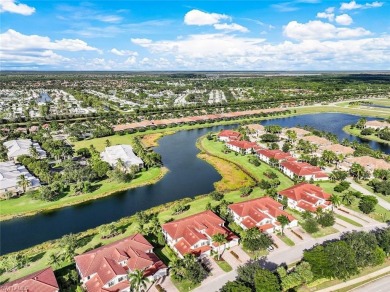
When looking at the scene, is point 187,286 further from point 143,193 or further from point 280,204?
point 143,193

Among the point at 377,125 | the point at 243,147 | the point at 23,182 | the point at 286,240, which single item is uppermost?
the point at 377,125

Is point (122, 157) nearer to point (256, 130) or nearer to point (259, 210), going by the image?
point (259, 210)

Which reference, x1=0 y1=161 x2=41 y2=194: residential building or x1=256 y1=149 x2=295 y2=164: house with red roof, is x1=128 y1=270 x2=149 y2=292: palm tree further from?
x1=256 y1=149 x2=295 y2=164: house with red roof

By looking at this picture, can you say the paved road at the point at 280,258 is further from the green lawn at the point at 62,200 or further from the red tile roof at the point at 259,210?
the green lawn at the point at 62,200

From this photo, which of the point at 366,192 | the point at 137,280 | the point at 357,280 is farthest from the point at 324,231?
the point at 137,280

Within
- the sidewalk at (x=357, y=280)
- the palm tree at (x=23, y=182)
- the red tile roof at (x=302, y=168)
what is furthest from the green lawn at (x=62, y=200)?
the sidewalk at (x=357, y=280)

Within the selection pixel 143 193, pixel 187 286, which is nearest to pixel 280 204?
pixel 187 286

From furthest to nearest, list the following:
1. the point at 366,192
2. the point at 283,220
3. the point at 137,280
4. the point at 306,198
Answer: the point at 366,192, the point at 306,198, the point at 283,220, the point at 137,280

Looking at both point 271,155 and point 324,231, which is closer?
point 324,231

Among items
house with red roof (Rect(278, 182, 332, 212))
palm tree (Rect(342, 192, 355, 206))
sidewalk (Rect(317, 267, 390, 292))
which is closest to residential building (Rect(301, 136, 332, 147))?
palm tree (Rect(342, 192, 355, 206))
